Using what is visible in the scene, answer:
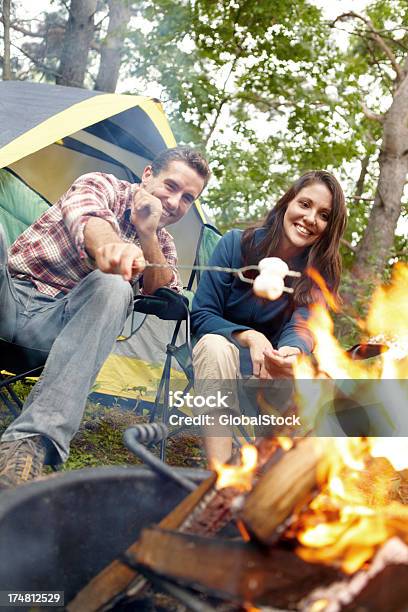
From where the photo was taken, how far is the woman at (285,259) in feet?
7.36

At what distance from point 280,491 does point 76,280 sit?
1415 mm

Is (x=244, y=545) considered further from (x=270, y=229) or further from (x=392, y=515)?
(x=270, y=229)

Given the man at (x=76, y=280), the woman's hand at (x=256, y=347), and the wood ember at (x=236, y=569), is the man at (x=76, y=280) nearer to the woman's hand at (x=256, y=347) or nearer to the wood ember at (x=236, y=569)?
the woman's hand at (x=256, y=347)

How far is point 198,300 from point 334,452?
1402 millimetres

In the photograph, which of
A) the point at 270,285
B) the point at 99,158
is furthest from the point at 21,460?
the point at 99,158

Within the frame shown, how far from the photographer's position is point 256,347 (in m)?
2.08

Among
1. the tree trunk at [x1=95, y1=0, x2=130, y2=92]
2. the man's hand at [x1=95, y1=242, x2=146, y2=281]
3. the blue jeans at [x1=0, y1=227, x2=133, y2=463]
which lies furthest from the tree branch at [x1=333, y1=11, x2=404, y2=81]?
the man's hand at [x1=95, y1=242, x2=146, y2=281]

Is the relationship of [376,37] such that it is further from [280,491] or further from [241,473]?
[280,491]

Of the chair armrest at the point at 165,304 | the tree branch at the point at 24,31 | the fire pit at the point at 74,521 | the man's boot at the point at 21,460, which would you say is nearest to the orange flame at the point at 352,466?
the fire pit at the point at 74,521

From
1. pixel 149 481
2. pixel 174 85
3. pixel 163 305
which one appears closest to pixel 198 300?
pixel 163 305

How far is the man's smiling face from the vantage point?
2.40 metres

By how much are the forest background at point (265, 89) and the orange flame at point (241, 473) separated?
4.39 m

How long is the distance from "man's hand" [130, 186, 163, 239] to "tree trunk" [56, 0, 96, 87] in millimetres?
4793

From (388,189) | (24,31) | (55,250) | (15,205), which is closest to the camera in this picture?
(55,250)
